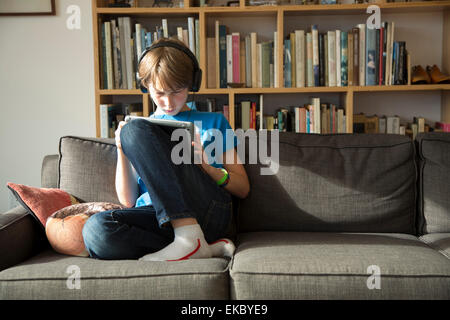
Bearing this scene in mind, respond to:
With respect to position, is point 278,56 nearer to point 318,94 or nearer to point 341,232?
point 318,94

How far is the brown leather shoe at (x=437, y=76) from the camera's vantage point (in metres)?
2.60

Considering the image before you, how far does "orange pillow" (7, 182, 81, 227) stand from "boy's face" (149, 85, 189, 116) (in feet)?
1.50

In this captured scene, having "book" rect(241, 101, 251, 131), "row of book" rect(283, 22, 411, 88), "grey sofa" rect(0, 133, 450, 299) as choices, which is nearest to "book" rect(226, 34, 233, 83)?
"book" rect(241, 101, 251, 131)

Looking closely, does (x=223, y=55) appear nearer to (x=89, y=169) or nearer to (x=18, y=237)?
(x=89, y=169)

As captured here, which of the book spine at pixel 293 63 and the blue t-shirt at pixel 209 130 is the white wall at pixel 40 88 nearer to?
the book spine at pixel 293 63

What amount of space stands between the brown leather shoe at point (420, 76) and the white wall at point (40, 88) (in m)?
1.73

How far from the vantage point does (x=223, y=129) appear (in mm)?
1733

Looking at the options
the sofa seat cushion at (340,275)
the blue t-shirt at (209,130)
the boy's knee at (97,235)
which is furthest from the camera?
the blue t-shirt at (209,130)

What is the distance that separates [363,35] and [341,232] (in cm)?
123

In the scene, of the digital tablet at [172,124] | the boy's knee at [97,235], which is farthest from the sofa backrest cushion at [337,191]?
the boy's knee at [97,235]

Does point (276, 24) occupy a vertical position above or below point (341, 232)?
above

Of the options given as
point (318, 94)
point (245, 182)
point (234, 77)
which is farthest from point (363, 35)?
point (245, 182)

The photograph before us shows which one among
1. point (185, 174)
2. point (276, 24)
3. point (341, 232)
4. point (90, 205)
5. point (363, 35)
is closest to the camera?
point (185, 174)

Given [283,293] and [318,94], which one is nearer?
[283,293]
